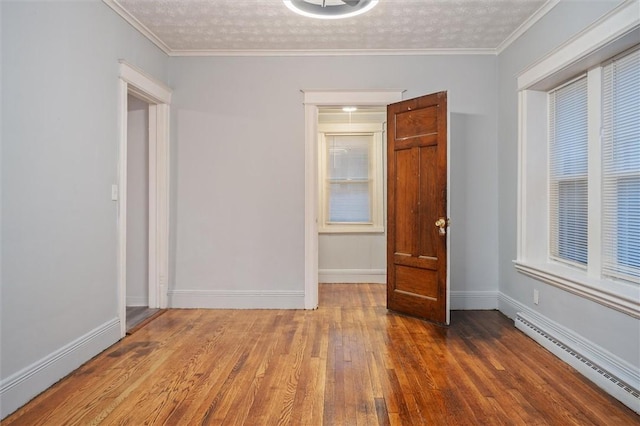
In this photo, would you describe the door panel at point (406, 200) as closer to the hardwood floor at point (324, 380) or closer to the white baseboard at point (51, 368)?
the hardwood floor at point (324, 380)

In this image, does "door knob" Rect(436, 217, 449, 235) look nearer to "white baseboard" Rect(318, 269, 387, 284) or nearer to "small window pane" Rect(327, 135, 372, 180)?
"white baseboard" Rect(318, 269, 387, 284)

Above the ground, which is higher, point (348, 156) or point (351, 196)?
point (348, 156)

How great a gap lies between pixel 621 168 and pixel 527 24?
1.61 m

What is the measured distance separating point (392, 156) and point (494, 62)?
149 centimetres

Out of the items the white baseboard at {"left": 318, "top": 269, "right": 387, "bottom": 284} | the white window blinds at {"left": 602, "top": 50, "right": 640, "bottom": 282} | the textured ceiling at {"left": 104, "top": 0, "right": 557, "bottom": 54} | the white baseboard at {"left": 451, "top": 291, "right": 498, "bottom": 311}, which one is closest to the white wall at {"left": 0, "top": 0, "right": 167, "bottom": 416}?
the textured ceiling at {"left": 104, "top": 0, "right": 557, "bottom": 54}

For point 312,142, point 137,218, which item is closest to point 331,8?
point 312,142

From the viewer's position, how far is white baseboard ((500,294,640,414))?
83.5 inches

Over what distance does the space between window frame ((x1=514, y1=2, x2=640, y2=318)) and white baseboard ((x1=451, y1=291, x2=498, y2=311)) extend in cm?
61

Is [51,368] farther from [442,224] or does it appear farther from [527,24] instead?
[527,24]

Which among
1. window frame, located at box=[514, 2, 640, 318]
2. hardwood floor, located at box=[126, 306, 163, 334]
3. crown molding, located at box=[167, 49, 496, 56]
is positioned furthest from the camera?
crown molding, located at box=[167, 49, 496, 56]

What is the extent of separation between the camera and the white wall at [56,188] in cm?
205

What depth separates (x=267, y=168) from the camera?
4.00 metres

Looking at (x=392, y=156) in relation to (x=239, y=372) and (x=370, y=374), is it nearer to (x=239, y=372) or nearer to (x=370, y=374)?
(x=370, y=374)

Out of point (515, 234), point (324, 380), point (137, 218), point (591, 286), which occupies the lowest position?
point (324, 380)
